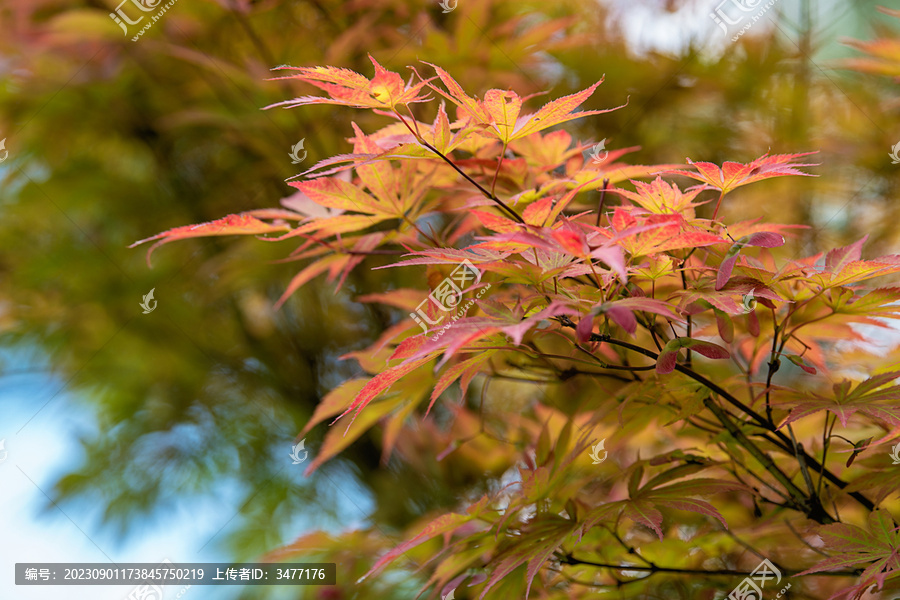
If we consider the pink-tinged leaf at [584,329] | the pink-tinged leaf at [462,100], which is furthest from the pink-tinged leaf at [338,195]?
the pink-tinged leaf at [584,329]

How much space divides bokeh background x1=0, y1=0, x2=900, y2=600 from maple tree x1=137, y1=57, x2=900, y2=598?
42 centimetres

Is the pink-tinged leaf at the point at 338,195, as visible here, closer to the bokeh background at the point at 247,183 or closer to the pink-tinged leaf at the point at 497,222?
the pink-tinged leaf at the point at 497,222

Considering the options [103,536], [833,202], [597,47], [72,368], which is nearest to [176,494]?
[103,536]

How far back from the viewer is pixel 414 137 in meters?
0.43

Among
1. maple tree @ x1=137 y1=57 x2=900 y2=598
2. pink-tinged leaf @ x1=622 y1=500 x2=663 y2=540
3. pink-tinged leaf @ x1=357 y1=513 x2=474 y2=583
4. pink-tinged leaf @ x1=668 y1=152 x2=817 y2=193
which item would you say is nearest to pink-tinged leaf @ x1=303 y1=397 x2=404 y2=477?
maple tree @ x1=137 y1=57 x2=900 y2=598

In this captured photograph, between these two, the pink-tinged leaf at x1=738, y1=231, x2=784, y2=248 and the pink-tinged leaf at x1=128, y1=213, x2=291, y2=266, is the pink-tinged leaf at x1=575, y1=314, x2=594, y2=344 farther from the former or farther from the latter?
the pink-tinged leaf at x1=128, y1=213, x2=291, y2=266

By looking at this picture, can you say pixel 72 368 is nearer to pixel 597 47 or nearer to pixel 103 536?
pixel 103 536

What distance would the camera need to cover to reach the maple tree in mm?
374

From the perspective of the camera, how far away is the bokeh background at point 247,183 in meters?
1.04

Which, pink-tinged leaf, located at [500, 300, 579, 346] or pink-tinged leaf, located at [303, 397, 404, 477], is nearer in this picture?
pink-tinged leaf, located at [500, 300, 579, 346]

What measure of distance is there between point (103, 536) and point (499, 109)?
1678mm

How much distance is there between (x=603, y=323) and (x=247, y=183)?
1.06 metres

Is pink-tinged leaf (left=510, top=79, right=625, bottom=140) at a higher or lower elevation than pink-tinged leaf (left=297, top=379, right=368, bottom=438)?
higher

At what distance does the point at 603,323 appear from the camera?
1.46 feet
